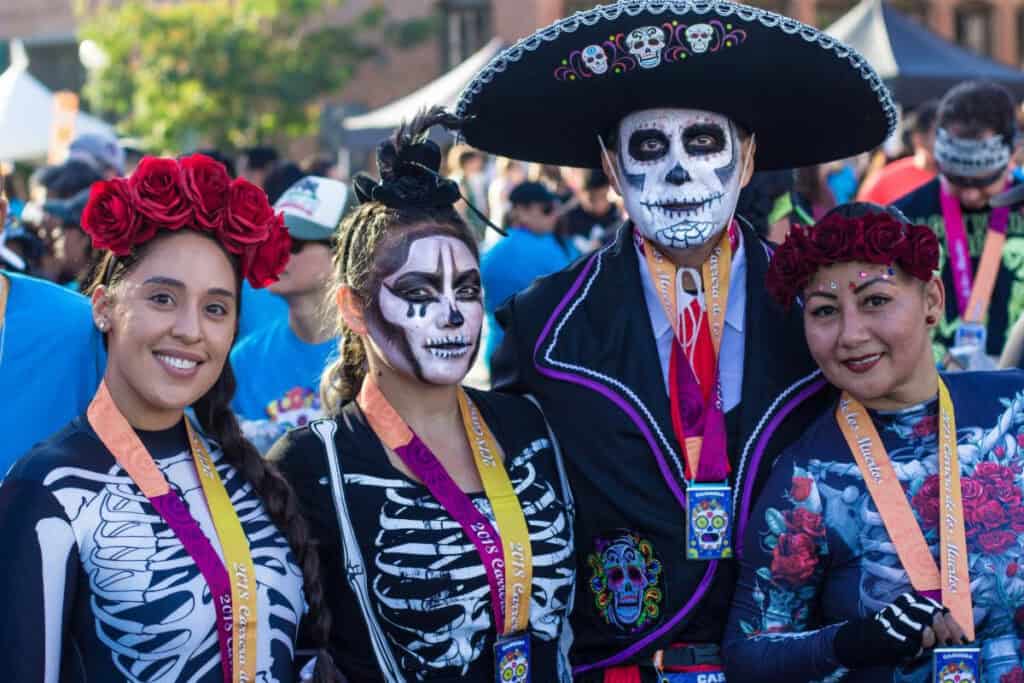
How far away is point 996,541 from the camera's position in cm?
322

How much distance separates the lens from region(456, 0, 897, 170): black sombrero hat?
3703 millimetres

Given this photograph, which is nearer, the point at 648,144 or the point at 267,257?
the point at 267,257

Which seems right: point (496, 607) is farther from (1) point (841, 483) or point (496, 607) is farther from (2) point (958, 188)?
(2) point (958, 188)

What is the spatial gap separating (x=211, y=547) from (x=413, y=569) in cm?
49

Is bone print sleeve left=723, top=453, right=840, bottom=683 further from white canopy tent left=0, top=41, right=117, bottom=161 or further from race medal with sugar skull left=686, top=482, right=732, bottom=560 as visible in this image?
white canopy tent left=0, top=41, right=117, bottom=161

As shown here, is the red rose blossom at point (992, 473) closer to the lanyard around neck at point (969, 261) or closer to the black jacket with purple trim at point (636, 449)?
the black jacket with purple trim at point (636, 449)

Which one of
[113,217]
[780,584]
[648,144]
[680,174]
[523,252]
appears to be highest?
[523,252]

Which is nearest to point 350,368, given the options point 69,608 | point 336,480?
point 336,480

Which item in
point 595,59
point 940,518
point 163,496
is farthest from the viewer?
point 595,59

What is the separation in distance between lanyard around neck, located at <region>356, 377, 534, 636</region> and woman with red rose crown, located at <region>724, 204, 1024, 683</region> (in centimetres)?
49

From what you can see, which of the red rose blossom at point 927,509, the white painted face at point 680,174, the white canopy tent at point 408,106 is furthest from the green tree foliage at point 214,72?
the red rose blossom at point 927,509

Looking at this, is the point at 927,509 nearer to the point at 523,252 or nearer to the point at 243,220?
the point at 243,220

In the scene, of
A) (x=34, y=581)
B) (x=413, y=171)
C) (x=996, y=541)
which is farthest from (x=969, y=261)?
(x=34, y=581)

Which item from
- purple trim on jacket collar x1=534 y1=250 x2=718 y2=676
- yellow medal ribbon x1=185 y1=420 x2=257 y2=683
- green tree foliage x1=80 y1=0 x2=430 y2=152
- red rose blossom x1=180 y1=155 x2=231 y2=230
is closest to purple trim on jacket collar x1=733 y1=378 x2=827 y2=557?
purple trim on jacket collar x1=534 y1=250 x2=718 y2=676
